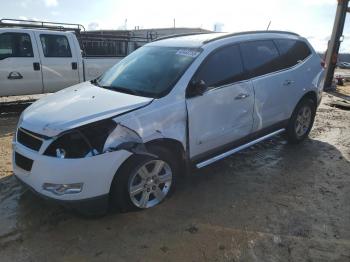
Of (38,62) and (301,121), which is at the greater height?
(38,62)

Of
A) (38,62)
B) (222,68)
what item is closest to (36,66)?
(38,62)

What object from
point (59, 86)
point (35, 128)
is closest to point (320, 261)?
point (35, 128)

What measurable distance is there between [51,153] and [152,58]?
1938 millimetres

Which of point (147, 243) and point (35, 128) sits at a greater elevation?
point (35, 128)

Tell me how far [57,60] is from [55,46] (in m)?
0.34

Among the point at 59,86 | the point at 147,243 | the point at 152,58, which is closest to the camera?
the point at 147,243

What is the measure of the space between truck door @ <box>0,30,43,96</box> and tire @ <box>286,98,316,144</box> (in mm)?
5865

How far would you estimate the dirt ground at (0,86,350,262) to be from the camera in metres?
3.13

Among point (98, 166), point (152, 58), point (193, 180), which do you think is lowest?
point (193, 180)

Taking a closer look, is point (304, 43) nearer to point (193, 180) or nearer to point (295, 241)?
point (193, 180)

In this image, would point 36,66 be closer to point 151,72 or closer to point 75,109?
point 151,72

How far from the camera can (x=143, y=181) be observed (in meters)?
3.66

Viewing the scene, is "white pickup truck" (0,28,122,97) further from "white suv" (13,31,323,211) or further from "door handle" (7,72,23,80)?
"white suv" (13,31,323,211)

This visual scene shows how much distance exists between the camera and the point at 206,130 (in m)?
4.14
